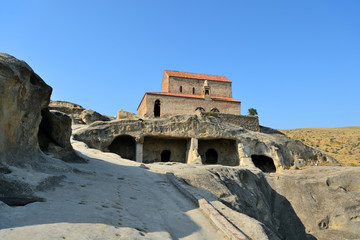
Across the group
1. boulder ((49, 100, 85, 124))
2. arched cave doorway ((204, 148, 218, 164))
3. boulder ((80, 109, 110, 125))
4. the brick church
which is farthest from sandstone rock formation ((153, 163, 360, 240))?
the brick church

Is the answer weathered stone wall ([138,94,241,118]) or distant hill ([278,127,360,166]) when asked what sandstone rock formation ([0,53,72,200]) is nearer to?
weathered stone wall ([138,94,241,118])

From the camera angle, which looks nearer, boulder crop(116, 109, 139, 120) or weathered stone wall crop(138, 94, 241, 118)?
boulder crop(116, 109, 139, 120)

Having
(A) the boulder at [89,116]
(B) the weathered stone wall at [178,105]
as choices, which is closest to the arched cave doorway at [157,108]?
(B) the weathered stone wall at [178,105]

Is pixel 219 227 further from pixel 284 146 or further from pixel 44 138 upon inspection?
pixel 284 146

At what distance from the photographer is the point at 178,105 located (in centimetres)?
3166

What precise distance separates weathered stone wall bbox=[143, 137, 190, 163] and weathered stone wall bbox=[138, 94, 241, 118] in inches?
342

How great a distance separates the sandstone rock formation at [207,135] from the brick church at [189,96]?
8.37 meters

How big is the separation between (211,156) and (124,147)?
6.53 metres

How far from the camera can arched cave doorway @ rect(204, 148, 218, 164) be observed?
2297 cm

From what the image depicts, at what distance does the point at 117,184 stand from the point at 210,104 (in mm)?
25934

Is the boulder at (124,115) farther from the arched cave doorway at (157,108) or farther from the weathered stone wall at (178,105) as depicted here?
the arched cave doorway at (157,108)

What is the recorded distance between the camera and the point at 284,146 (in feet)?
72.7

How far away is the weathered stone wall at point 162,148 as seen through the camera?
21281mm

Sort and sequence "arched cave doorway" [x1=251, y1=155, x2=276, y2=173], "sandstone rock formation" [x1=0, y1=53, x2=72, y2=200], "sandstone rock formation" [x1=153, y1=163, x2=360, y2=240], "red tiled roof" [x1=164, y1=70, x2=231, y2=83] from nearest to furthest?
"sandstone rock formation" [x1=0, y1=53, x2=72, y2=200]
"sandstone rock formation" [x1=153, y1=163, x2=360, y2=240]
"arched cave doorway" [x1=251, y1=155, x2=276, y2=173]
"red tiled roof" [x1=164, y1=70, x2=231, y2=83]
